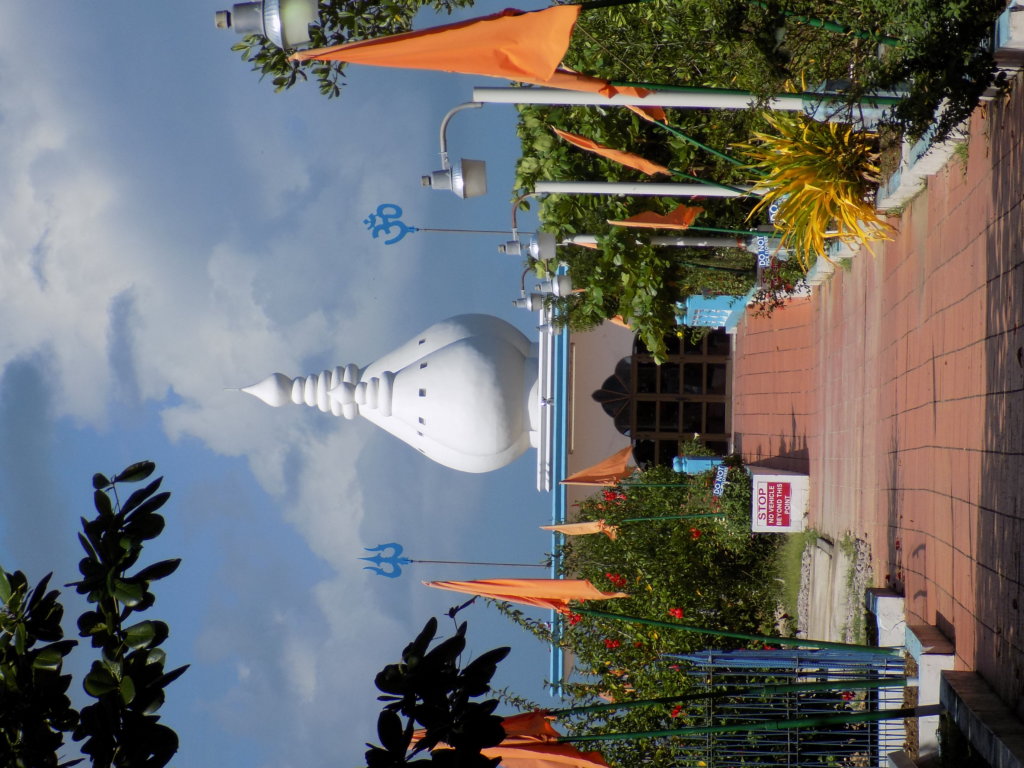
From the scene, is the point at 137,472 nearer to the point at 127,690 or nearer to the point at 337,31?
the point at 127,690

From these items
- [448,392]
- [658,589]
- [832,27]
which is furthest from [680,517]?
[832,27]

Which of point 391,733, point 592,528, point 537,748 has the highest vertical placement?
point 391,733

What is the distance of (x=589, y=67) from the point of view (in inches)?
455

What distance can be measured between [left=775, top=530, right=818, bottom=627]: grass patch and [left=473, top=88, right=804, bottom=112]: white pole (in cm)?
557

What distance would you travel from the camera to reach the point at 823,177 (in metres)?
8.44

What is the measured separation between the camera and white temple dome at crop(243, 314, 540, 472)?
47.2 feet

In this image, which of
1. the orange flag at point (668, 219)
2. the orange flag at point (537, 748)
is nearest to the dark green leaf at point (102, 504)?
the orange flag at point (537, 748)

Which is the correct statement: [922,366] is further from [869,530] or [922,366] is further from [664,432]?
[664,432]

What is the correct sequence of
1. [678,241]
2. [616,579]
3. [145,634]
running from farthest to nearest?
[616,579], [678,241], [145,634]

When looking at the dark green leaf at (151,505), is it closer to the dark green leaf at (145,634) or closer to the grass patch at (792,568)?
the dark green leaf at (145,634)

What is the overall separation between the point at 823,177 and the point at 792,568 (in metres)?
5.67

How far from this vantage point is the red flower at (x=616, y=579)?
1270cm

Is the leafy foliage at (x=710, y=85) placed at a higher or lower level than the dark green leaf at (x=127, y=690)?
higher

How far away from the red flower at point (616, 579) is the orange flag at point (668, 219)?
4865mm
